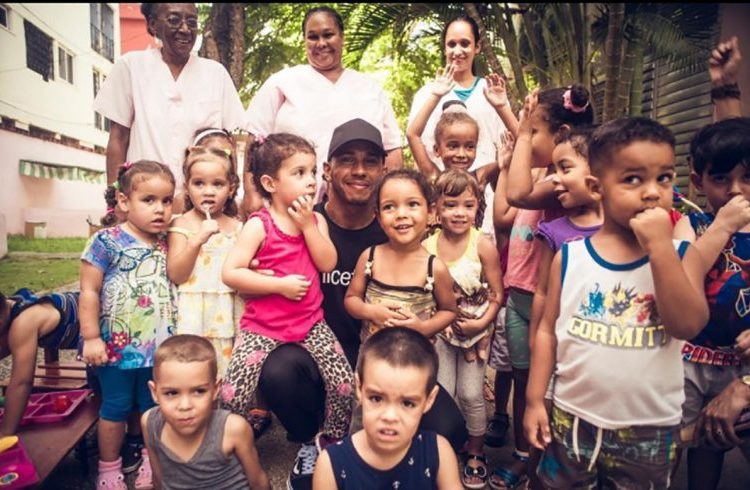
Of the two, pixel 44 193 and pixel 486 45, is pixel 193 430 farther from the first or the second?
pixel 44 193

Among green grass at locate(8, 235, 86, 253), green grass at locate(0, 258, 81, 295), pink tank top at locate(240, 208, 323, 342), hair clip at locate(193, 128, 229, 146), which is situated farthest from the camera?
green grass at locate(8, 235, 86, 253)

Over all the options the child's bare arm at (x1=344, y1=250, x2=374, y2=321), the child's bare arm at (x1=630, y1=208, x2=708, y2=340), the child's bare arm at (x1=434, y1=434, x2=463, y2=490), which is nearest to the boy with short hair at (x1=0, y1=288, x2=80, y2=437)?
the child's bare arm at (x1=344, y1=250, x2=374, y2=321)

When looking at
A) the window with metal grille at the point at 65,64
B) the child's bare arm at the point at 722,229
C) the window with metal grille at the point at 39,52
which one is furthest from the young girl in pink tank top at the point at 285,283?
the window with metal grille at the point at 65,64

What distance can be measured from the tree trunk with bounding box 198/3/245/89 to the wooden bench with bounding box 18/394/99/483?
16.7 ft

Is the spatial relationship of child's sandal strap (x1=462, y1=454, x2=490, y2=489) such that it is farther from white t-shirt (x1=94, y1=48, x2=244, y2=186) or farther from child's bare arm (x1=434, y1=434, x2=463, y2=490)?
white t-shirt (x1=94, y1=48, x2=244, y2=186)

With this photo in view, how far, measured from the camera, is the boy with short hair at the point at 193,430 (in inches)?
92.5

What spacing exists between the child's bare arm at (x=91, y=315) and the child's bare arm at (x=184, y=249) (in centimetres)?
34

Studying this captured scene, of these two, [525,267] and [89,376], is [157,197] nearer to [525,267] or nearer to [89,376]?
[89,376]

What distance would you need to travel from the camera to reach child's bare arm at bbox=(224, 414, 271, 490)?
245 centimetres

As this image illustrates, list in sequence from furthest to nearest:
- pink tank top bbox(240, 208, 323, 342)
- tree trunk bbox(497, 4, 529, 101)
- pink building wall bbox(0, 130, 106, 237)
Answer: pink building wall bbox(0, 130, 106, 237) → tree trunk bbox(497, 4, 529, 101) → pink tank top bbox(240, 208, 323, 342)

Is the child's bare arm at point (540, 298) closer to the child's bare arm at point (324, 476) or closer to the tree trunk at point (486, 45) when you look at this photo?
the child's bare arm at point (324, 476)

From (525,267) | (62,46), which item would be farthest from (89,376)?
(62,46)

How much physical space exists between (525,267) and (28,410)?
105 inches

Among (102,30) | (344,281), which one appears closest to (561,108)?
(344,281)
